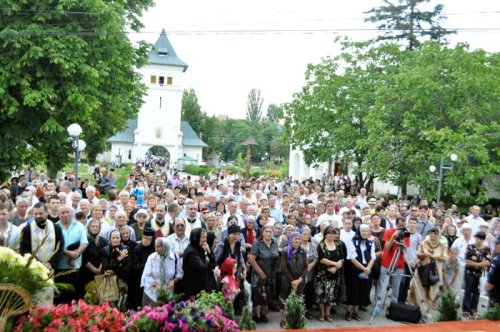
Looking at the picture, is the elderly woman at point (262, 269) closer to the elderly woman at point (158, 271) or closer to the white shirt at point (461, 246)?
the elderly woman at point (158, 271)

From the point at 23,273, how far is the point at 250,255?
16.8 ft

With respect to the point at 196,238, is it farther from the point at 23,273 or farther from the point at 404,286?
the point at 404,286

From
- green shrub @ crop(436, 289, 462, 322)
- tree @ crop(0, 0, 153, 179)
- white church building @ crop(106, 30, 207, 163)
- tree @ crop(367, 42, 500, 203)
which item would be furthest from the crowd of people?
white church building @ crop(106, 30, 207, 163)

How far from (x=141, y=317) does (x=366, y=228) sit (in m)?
5.55

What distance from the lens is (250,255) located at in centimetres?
830

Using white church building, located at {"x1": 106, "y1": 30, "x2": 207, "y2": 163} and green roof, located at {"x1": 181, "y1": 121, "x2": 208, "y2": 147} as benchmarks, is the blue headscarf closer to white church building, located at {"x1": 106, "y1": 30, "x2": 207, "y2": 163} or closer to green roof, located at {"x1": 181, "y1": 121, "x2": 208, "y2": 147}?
white church building, located at {"x1": 106, "y1": 30, "x2": 207, "y2": 163}

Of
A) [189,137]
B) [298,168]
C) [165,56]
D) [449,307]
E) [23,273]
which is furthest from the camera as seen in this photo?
[189,137]

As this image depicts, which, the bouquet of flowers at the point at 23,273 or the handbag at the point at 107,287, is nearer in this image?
the bouquet of flowers at the point at 23,273

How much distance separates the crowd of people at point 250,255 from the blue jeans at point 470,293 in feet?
0.06

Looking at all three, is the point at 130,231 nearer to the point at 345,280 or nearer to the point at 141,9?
the point at 345,280

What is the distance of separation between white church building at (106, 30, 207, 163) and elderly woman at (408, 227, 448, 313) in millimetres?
59824

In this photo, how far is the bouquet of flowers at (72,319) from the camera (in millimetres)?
3625

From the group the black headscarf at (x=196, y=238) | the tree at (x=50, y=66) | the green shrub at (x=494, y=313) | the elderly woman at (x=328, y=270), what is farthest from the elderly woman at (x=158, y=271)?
the tree at (x=50, y=66)

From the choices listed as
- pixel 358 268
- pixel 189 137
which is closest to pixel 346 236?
pixel 358 268
